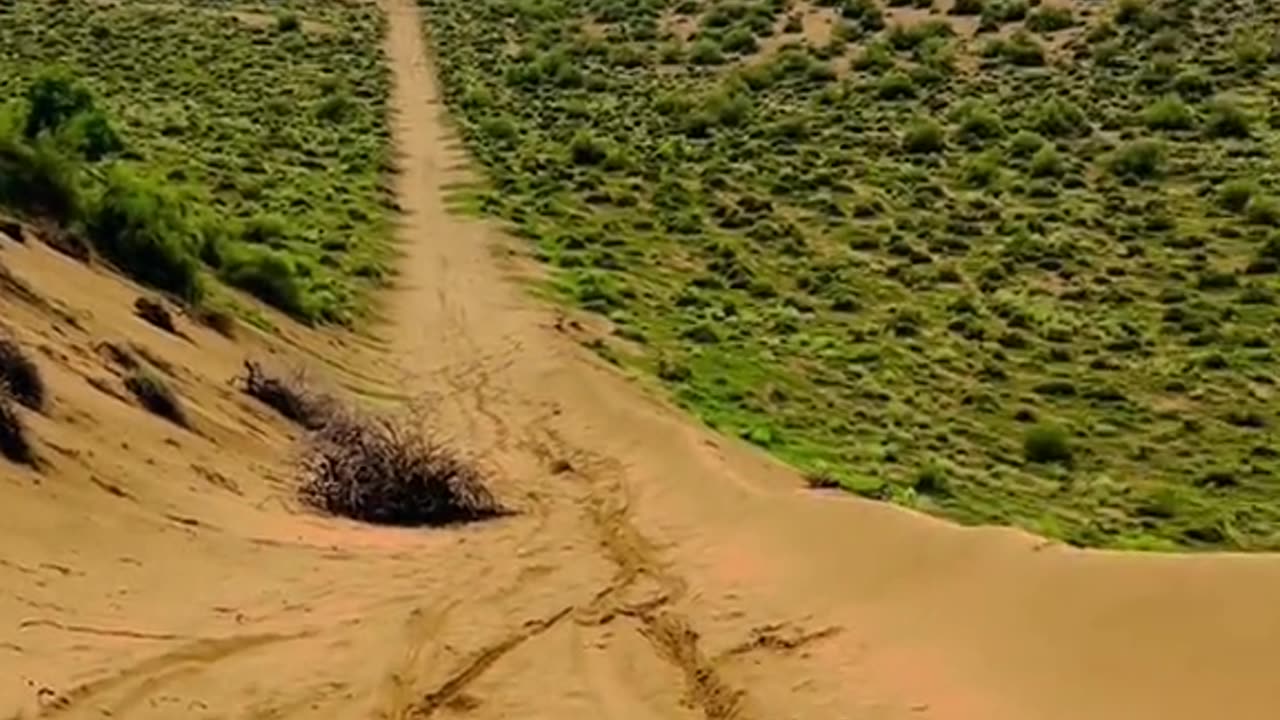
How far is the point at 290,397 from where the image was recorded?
21828mm

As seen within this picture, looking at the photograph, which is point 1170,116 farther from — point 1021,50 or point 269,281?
point 269,281

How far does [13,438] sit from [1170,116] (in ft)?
117

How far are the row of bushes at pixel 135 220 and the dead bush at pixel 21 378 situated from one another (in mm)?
8757

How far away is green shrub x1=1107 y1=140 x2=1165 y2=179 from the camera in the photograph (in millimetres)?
42812

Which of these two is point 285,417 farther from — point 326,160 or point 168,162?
point 326,160

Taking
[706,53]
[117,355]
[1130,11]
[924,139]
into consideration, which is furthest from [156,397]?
[1130,11]

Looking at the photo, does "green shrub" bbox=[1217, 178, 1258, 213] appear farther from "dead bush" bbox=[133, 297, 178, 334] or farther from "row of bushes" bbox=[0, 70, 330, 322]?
"dead bush" bbox=[133, 297, 178, 334]

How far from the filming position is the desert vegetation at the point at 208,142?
26953 mm

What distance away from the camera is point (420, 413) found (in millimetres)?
24594

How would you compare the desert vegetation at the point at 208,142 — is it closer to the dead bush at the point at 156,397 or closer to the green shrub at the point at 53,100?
the green shrub at the point at 53,100

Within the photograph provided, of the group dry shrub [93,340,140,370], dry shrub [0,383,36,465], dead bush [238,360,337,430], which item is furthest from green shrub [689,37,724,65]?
dry shrub [0,383,36,465]

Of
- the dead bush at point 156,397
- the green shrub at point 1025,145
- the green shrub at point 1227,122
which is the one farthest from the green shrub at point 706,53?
the dead bush at point 156,397

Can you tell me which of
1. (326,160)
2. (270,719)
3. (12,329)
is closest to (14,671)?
(270,719)

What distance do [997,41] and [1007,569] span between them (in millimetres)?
46085
